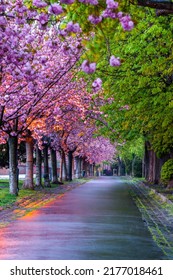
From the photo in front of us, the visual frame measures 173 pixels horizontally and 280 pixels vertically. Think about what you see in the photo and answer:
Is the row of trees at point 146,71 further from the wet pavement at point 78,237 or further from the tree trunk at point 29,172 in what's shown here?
the tree trunk at point 29,172

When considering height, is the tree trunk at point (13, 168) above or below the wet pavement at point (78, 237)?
above

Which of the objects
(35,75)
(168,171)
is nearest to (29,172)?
(168,171)

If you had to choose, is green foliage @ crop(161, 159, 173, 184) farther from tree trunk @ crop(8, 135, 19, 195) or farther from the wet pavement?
the wet pavement

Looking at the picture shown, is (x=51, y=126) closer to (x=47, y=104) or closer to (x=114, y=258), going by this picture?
(x=47, y=104)

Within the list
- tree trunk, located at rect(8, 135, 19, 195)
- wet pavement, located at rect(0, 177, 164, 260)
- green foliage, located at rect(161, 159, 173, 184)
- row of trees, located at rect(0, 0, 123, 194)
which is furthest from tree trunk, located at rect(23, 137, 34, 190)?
wet pavement, located at rect(0, 177, 164, 260)

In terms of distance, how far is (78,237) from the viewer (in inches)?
620

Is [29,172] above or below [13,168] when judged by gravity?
below

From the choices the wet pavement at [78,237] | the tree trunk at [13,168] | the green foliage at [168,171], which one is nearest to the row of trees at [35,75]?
the tree trunk at [13,168]

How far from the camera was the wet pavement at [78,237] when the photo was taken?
12.7 m

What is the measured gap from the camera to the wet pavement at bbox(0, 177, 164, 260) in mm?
12656

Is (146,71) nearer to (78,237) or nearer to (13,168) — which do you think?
(78,237)

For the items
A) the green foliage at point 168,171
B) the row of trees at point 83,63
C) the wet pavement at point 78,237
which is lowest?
the wet pavement at point 78,237

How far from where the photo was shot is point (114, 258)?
40.0 feet
